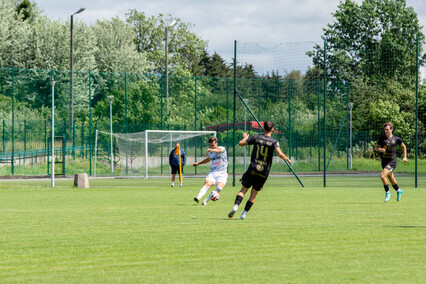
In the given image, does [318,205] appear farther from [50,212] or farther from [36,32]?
[36,32]

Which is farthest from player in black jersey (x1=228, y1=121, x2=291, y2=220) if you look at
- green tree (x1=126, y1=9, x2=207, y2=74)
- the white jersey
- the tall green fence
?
green tree (x1=126, y1=9, x2=207, y2=74)

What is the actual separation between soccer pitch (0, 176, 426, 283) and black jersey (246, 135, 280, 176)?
1033 millimetres

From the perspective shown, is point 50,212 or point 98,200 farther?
point 98,200

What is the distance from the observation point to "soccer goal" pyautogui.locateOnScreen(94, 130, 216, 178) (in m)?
41.5

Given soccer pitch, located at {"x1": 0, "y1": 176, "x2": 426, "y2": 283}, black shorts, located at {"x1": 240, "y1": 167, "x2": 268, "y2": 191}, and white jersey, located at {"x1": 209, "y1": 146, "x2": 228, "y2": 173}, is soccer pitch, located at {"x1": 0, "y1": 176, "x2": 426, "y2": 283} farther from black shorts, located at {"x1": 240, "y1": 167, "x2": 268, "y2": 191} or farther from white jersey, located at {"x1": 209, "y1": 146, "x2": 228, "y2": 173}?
white jersey, located at {"x1": 209, "y1": 146, "x2": 228, "y2": 173}

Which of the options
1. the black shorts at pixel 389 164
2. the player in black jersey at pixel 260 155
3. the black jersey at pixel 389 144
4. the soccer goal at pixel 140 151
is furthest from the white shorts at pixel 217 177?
the soccer goal at pixel 140 151

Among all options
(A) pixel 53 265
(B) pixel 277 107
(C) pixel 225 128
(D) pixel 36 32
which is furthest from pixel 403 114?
(D) pixel 36 32

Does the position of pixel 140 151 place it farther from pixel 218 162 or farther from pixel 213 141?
pixel 213 141

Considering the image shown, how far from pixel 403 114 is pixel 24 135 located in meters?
23.3

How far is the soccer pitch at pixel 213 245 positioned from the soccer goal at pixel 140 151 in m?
25.4

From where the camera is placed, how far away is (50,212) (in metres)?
15.5

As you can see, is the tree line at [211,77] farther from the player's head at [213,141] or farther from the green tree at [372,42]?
the player's head at [213,141]

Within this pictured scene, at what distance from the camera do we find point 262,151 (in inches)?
501

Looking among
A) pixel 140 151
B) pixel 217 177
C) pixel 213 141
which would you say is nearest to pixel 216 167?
pixel 217 177
